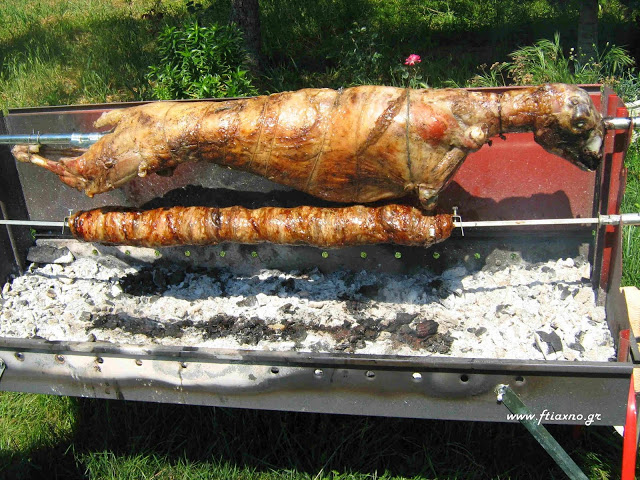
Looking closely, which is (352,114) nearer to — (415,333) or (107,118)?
(415,333)

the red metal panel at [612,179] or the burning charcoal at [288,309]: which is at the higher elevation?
the red metal panel at [612,179]

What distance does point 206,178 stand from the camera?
321 cm

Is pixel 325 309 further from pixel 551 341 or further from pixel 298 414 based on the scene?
pixel 551 341

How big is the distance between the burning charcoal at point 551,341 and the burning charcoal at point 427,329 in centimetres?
52

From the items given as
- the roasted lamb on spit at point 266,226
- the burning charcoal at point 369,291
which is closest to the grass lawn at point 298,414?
the burning charcoal at point 369,291

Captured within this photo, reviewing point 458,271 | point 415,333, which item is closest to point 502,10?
point 458,271

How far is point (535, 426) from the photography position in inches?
86.1

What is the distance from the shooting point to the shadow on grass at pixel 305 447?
3.02 meters

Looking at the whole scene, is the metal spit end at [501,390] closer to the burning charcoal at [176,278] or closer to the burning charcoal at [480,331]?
the burning charcoal at [480,331]

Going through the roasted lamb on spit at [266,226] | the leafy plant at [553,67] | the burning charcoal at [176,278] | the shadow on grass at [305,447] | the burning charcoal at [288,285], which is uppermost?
the leafy plant at [553,67]

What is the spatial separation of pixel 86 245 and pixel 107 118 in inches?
42.1

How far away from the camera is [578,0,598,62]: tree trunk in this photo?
507cm

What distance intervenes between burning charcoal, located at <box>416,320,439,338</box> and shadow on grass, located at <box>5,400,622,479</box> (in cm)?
66

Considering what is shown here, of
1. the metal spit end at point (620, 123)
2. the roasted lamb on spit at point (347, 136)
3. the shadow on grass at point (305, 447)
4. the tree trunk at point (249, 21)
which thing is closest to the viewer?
the roasted lamb on spit at point (347, 136)
